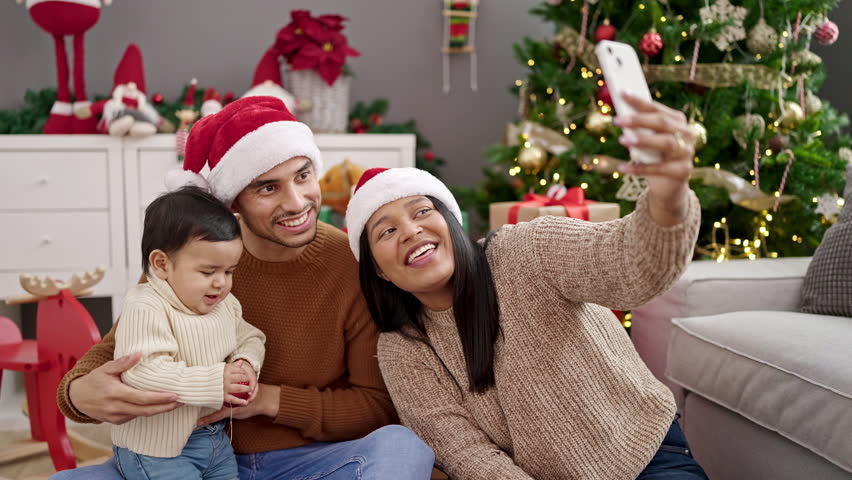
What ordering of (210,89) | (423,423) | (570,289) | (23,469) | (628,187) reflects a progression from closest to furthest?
(570,289)
(423,423)
(23,469)
(628,187)
(210,89)

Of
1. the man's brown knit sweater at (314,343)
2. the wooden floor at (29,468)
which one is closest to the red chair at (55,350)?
the wooden floor at (29,468)

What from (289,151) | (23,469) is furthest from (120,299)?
(289,151)

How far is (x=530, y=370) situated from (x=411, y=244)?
29 cm

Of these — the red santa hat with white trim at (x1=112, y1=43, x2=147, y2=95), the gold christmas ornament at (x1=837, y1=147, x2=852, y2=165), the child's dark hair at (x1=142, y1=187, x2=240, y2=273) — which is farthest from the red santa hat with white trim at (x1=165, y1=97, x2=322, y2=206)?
the gold christmas ornament at (x1=837, y1=147, x2=852, y2=165)

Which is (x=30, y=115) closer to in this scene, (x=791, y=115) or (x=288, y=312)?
(x=288, y=312)

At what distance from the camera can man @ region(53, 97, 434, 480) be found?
52.8 inches

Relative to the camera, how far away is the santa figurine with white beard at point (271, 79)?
2.85 metres

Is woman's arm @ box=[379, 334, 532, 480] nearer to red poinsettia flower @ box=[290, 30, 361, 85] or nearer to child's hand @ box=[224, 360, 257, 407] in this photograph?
child's hand @ box=[224, 360, 257, 407]

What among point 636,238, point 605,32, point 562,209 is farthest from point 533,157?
point 636,238

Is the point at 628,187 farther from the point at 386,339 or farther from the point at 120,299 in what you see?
the point at 120,299

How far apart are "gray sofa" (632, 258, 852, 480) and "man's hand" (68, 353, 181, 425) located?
3.73 feet

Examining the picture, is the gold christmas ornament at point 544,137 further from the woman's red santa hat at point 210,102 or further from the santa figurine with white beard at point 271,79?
the woman's red santa hat at point 210,102

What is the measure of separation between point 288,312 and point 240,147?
0.32 meters

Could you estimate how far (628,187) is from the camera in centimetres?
239
